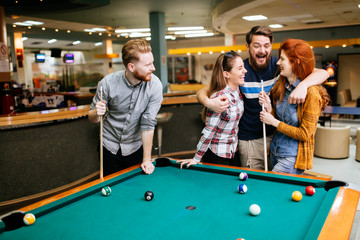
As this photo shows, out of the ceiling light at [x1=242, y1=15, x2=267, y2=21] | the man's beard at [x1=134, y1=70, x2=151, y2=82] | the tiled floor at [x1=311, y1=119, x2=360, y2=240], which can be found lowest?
the tiled floor at [x1=311, y1=119, x2=360, y2=240]

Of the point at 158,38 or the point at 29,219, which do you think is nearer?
the point at 29,219

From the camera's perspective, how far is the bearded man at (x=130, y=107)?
227cm

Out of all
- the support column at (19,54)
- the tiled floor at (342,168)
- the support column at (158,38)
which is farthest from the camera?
the support column at (19,54)

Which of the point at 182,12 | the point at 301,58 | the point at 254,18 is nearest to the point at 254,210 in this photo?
the point at 301,58

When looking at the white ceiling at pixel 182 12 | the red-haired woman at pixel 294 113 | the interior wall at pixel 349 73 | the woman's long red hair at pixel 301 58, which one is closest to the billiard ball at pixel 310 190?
the red-haired woman at pixel 294 113

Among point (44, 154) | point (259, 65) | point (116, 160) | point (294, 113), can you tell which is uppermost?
point (259, 65)

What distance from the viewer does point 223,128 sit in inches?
98.3

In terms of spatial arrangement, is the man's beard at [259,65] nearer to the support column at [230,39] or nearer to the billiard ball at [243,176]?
the billiard ball at [243,176]

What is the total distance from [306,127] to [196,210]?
1.02 meters

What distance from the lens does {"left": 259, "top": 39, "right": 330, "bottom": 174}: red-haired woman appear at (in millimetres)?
2137

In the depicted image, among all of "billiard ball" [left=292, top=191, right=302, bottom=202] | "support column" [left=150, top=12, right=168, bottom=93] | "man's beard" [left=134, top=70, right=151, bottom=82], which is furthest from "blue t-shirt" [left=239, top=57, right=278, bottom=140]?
"support column" [left=150, top=12, right=168, bottom=93]

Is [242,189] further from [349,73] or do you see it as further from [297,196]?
[349,73]

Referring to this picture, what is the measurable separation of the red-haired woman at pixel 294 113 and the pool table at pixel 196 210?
330 millimetres

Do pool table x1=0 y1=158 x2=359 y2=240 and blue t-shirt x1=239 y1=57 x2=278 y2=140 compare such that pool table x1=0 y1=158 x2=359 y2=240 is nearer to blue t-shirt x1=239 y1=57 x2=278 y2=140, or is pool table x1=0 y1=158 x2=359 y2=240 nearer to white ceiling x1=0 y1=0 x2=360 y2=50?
blue t-shirt x1=239 y1=57 x2=278 y2=140
